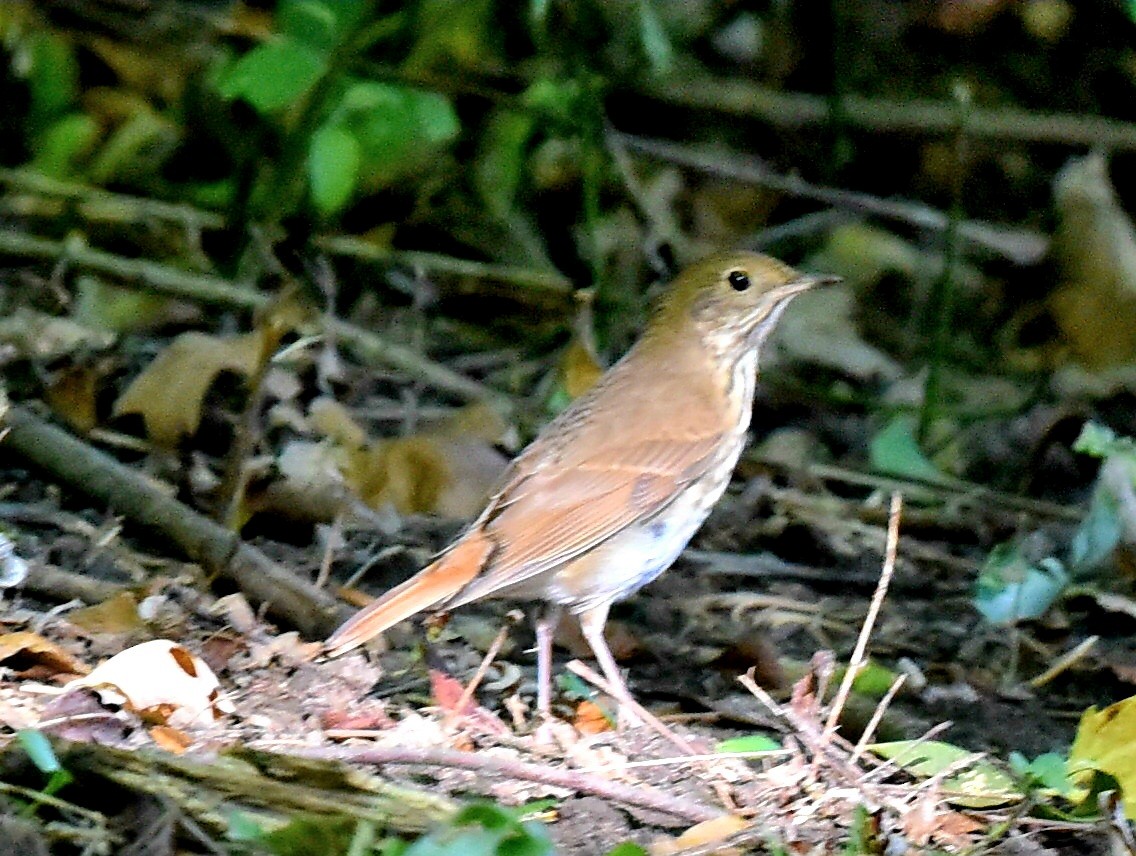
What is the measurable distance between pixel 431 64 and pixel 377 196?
1.79 ft

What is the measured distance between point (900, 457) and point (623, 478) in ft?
5.78

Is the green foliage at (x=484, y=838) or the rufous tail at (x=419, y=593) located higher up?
the green foliage at (x=484, y=838)

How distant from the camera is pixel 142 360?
17.5 ft

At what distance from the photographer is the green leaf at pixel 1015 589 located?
4516 millimetres

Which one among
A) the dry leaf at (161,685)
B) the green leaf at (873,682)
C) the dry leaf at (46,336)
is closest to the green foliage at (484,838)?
the dry leaf at (161,685)

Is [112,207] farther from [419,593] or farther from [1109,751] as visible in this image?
[1109,751]

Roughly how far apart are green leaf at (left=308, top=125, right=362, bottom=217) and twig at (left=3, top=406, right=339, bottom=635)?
140 centimetres

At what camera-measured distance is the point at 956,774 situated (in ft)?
10.7

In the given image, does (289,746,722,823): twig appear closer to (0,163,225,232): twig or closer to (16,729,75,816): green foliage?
(16,729,75,816): green foliage

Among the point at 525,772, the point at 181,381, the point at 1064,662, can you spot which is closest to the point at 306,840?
the point at 525,772

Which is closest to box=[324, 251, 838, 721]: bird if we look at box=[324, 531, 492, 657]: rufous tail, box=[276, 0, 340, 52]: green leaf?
box=[324, 531, 492, 657]: rufous tail

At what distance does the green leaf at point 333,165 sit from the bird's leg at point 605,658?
1.96 meters

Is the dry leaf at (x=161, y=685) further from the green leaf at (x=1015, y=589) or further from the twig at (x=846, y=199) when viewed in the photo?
the twig at (x=846, y=199)

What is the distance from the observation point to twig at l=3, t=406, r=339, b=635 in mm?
3727
